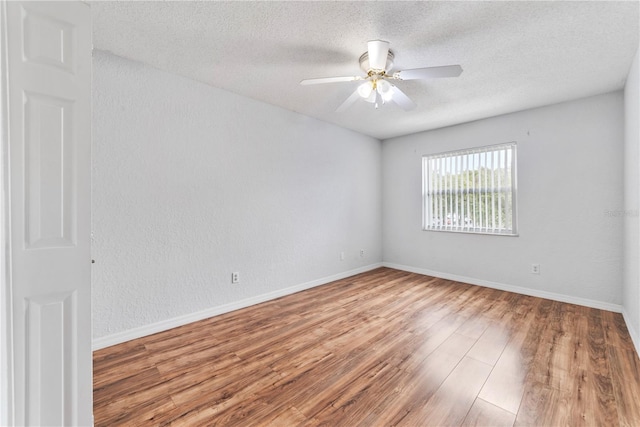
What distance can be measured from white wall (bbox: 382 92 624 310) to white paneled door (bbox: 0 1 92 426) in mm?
4394

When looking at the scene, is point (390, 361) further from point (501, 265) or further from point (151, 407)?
point (501, 265)

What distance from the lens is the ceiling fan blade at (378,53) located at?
77.0 inches

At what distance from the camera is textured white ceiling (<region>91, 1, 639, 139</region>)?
5.76ft

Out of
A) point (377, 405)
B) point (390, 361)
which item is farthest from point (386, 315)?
point (377, 405)

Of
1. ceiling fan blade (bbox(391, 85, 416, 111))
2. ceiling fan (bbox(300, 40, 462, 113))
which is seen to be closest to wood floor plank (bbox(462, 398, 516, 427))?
ceiling fan (bbox(300, 40, 462, 113))

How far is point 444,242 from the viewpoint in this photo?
14.4 feet

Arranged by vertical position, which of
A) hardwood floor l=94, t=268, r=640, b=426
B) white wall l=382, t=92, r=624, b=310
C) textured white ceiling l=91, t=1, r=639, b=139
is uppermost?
textured white ceiling l=91, t=1, r=639, b=139

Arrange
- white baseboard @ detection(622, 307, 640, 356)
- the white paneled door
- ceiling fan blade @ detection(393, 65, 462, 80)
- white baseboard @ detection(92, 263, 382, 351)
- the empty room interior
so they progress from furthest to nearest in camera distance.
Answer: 1. white baseboard @ detection(92, 263, 382, 351)
2. white baseboard @ detection(622, 307, 640, 356)
3. ceiling fan blade @ detection(393, 65, 462, 80)
4. the empty room interior
5. the white paneled door

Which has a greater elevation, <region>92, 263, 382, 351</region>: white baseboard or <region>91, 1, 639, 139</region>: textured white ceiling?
<region>91, 1, 639, 139</region>: textured white ceiling

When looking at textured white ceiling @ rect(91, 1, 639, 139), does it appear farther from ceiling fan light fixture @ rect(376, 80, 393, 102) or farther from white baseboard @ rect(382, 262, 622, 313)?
white baseboard @ rect(382, 262, 622, 313)

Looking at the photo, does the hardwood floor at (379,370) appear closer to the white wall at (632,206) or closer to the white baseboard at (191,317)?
the white baseboard at (191,317)

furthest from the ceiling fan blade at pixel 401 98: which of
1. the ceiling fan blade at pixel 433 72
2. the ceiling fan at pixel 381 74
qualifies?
the ceiling fan blade at pixel 433 72

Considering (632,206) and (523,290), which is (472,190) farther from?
(632,206)

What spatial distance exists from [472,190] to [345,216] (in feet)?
Answer: 6.44
